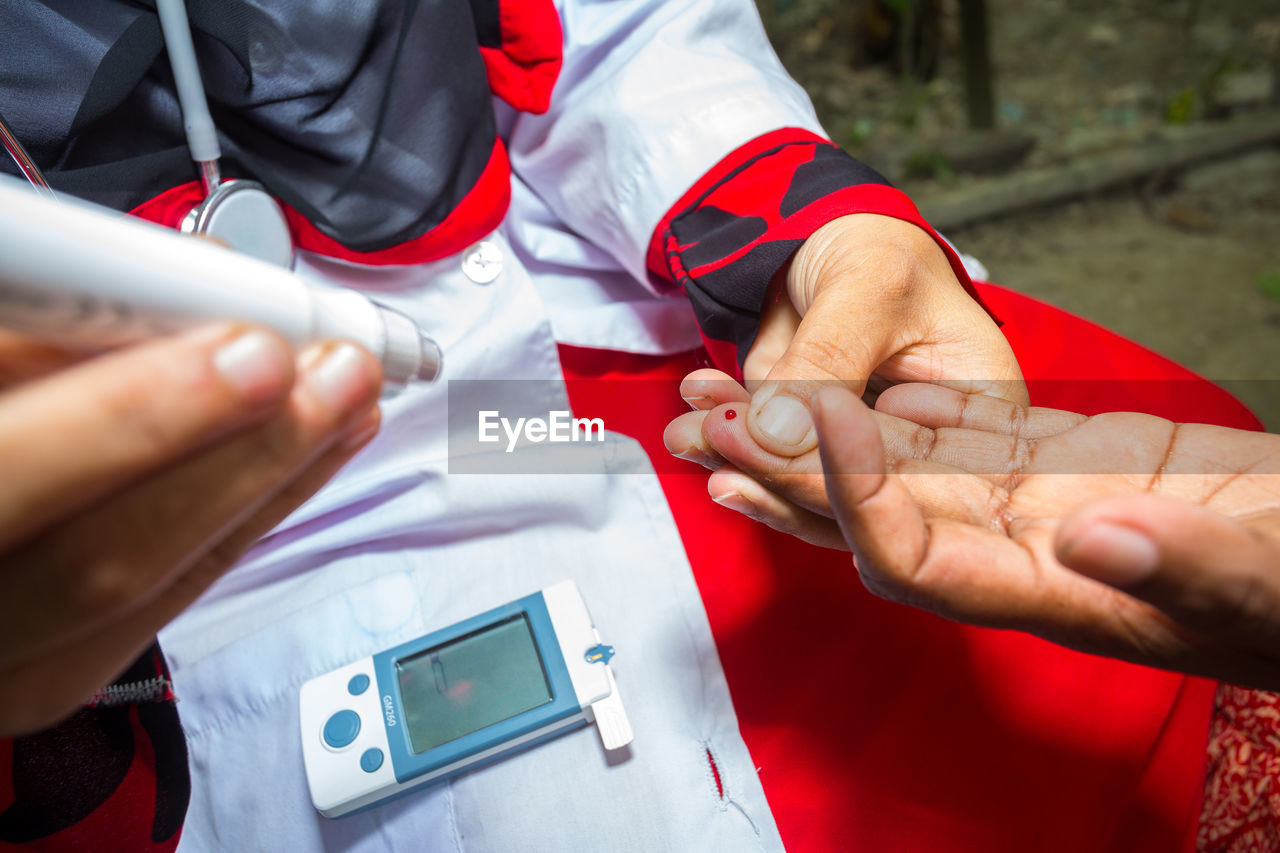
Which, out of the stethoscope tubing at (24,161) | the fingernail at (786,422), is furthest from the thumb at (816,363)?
the stethoscope tubing at (24,161)

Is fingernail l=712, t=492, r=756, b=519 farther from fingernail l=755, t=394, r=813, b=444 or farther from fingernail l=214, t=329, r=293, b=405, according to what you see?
fingernail l=214, t=329, r=293, b=405

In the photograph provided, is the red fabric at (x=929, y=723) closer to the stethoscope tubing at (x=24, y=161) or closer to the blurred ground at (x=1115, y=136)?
the stethoscope tubing at (x=24, y=161)

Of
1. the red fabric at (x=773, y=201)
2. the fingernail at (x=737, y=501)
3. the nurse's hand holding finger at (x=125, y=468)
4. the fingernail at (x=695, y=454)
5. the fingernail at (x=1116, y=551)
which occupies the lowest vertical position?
the fingernail at (x=737, y=501)

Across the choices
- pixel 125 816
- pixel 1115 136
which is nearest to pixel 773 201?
pixel 125 816

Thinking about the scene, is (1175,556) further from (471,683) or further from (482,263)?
(482,263)

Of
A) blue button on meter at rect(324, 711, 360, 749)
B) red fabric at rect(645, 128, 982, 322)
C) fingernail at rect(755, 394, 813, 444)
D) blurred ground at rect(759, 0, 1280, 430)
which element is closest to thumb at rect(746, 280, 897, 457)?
fingernail at rect(755, 394, 813, 444)

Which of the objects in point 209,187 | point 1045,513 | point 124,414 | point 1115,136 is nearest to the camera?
point 124,414
